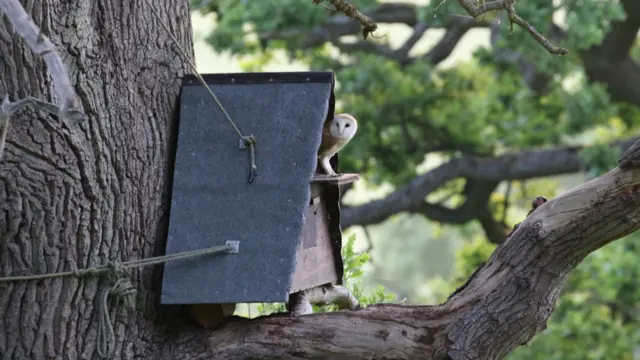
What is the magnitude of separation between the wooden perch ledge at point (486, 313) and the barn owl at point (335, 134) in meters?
0.44

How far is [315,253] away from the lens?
258cm

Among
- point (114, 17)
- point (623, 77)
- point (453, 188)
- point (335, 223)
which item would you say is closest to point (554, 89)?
point (623, 77)

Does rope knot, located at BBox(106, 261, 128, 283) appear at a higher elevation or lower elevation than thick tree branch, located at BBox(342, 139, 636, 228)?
lower

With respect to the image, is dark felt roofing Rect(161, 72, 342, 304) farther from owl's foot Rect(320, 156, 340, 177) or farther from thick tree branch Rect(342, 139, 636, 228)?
thick tree branch Rect(342, 139, 636, 228)

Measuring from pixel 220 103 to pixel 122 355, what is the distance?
695mm

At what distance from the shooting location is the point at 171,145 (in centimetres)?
249

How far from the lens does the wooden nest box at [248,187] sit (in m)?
2.29

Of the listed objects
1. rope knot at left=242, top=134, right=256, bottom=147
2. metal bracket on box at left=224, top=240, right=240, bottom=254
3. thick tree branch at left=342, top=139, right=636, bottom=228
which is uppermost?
thick tree branch at left=342, top=139, right=636, bottom=228

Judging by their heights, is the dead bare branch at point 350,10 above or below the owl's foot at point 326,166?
above

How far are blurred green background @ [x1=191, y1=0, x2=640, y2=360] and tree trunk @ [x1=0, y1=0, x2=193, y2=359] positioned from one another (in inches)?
128

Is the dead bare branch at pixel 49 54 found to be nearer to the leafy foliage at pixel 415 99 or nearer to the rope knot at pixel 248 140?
the rope knot at pixel 248 140

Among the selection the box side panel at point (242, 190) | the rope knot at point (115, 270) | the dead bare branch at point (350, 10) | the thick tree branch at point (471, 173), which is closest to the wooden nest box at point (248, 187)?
the box side panel at point (242, 190)

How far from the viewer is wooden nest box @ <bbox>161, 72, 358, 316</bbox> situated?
229 cm

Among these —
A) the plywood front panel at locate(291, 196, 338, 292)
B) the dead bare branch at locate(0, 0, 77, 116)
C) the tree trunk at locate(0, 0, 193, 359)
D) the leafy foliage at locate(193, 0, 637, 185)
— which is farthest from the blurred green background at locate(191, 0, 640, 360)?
the dead bare branch at locate(0, 0, 77, 116)
